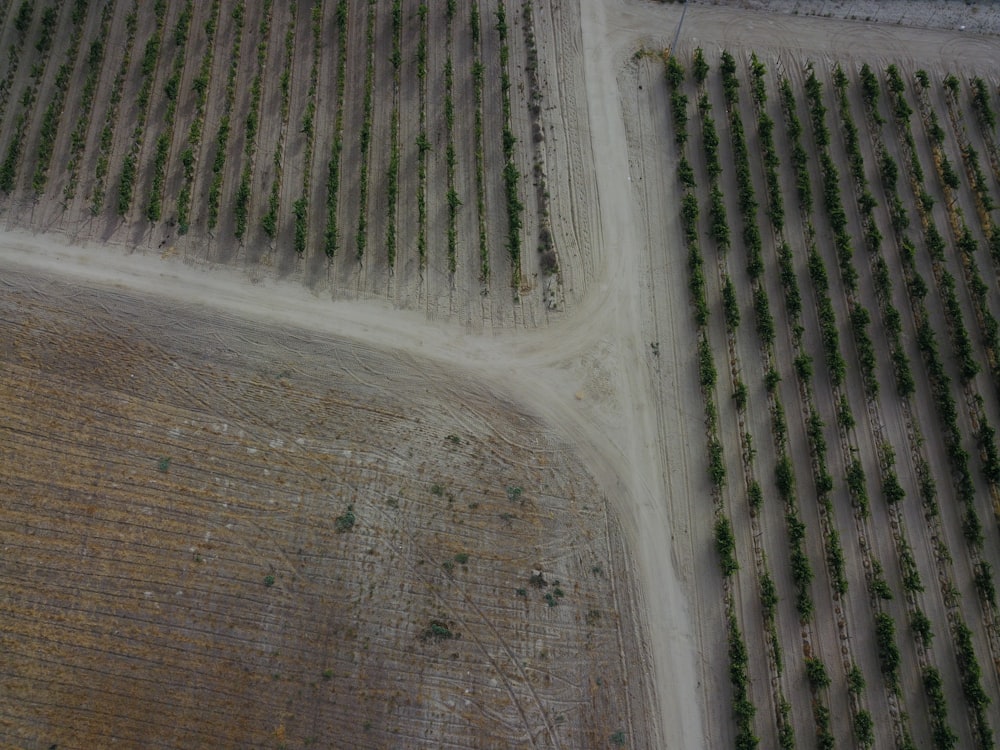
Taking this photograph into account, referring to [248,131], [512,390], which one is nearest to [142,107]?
[248,131]

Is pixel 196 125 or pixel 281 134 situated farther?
pixel 281 134

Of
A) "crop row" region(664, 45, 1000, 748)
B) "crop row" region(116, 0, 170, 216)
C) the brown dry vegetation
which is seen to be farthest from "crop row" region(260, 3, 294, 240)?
"crop row" region(664, 45, 1000, 748)

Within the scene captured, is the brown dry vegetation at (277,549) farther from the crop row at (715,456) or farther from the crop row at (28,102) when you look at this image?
the crop row at (28,102)

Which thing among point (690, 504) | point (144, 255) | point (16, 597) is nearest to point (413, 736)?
point (690, 504)

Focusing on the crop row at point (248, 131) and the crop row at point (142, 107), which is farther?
the crop row at point (142, 107)

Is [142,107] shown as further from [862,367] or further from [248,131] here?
[862,367]

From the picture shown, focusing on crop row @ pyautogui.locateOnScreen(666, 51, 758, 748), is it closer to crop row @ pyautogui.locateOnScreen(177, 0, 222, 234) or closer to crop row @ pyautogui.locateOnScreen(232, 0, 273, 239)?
crop row @ pyautogui.locateOnScreen(232, 0, 273, 239)

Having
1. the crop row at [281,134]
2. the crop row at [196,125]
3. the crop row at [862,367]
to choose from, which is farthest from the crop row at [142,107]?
the crop row at [862,367]

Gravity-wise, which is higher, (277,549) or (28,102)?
(28,102)
